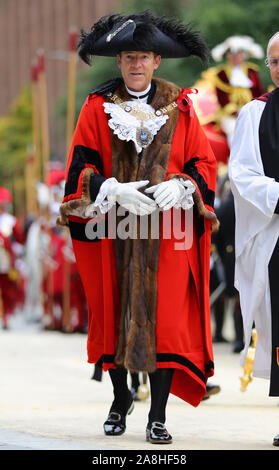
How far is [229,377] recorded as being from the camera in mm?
9648

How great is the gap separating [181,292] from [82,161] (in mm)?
846

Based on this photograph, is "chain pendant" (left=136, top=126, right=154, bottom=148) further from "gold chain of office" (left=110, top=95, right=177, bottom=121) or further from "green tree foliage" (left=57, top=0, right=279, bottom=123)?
"green tree foliage" (left=57, top=0, right=279, bottom=123)

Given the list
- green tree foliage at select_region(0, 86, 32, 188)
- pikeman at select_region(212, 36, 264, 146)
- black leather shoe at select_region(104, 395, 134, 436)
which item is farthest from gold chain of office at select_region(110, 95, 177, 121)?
green tree foliage at select_region(0, 86, 32, 188)

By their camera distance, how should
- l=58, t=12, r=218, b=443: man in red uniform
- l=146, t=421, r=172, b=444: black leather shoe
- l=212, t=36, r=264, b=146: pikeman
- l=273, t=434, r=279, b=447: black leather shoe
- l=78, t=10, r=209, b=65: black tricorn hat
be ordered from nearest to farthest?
l=273, t=434, r=279, b=447: black leather shoe → l=146, t=421, r=172, b=444: black leather shoe → l=58, t=12, r=218, b=443: man in red uniform → l=78, t=10, r=209, b=65: black tricorn hat → l=212, t=36, r=264, b=146: pikeman

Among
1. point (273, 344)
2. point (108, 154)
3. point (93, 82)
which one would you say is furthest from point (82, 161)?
point (93, 82)

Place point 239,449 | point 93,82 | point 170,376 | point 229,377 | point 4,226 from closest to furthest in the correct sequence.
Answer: point 239,449 < point 170,376 < point 229,377 < point 4,226 < point 93,82

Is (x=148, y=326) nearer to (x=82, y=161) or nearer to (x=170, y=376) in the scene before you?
(x=170, y=376)

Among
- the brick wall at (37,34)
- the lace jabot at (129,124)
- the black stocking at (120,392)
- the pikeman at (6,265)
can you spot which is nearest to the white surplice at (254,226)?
A: the lace jabot at (129,124)

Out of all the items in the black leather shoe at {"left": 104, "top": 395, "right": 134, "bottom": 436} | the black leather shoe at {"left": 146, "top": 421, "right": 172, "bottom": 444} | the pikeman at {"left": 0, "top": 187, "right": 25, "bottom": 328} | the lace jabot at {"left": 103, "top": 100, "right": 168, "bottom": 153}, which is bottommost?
the pikeman at {"left": 0, "top": 187, "right": 25, "bottom": 328}

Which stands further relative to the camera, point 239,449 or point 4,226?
point 4,226

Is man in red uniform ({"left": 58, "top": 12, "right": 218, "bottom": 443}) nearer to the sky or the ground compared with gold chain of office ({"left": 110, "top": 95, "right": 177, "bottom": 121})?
nearer to the ground

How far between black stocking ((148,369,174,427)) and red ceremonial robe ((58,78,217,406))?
0.19 feet

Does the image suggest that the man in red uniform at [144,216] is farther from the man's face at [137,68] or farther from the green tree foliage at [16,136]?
the green tree foliage at [16,136]

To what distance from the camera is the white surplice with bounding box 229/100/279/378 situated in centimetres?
573
